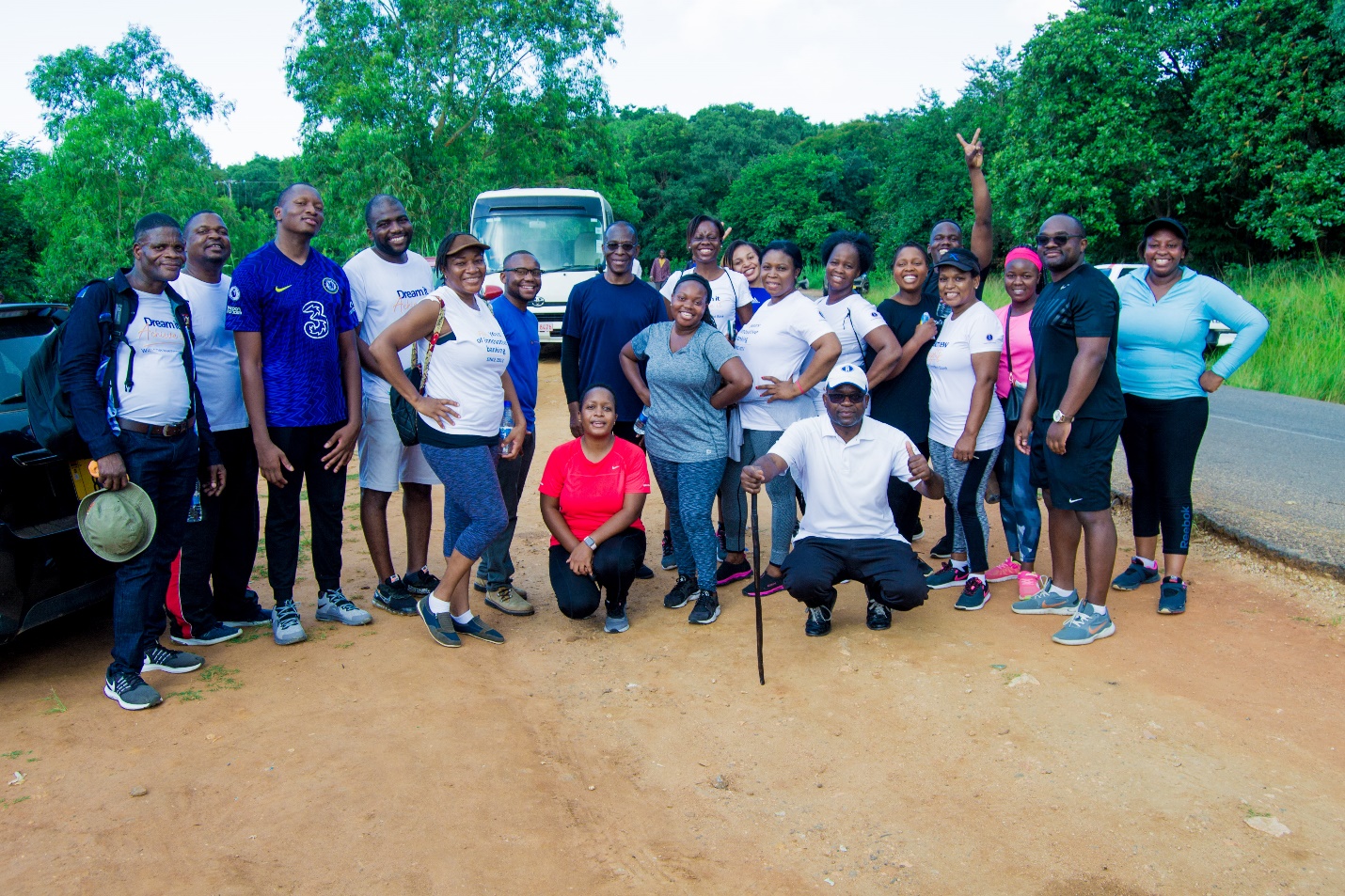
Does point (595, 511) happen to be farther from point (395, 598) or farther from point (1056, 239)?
point (1056, 239)

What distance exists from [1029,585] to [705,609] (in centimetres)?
172

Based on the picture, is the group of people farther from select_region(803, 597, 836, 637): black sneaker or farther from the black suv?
the black suv

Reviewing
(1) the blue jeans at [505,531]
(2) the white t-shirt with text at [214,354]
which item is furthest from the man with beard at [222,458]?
(1) the blue jeans at [505,531]

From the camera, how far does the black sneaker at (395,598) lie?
16.6 ft

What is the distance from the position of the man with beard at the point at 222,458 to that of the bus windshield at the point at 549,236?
33.3 ft

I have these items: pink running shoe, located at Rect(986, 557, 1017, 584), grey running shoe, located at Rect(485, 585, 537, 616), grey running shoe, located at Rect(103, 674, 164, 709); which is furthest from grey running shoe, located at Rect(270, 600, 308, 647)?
pink running shoe, located at Rect(986, 557, 1017, 584)

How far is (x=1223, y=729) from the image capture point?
363 centimetres

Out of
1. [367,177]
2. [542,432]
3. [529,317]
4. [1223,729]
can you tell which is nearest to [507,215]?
[542,432]

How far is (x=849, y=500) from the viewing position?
4.69 meters

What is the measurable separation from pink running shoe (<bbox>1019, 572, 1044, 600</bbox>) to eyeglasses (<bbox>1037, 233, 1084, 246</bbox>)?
1.74m

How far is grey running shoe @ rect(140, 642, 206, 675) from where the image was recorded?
13.8 ft

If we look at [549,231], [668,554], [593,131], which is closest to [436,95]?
[593,131]

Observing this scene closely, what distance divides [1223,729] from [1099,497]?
1.19m

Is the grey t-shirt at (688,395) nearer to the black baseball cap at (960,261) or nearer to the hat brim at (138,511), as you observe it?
the black baseball cap at (960,261)
